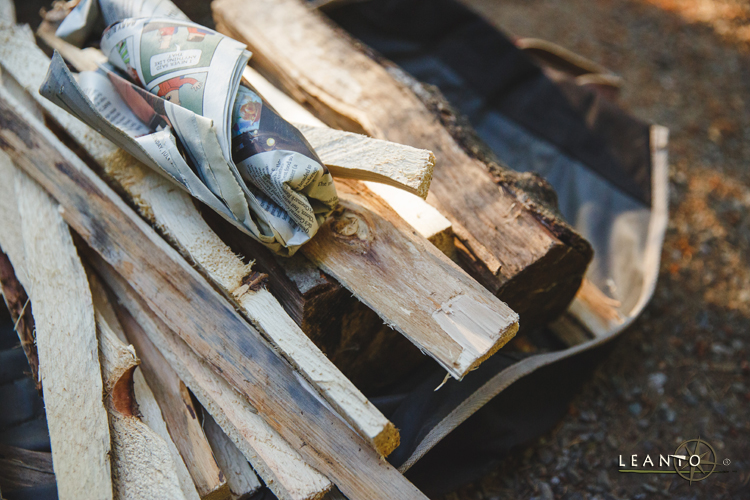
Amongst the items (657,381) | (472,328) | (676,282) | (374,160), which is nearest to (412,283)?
(472,328)

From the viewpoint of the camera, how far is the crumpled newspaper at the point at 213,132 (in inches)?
40.4

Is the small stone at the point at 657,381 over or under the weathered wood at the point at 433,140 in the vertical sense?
under

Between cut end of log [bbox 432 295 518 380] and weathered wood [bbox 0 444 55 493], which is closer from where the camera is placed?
cut end of log [bbox 432 295 518 380]

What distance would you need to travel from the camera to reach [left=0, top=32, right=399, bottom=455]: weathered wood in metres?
0.96

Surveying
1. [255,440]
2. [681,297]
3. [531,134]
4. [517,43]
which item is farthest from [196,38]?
[681,297]

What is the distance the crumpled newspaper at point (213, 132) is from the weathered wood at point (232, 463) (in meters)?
0.52

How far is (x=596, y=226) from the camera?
6.79 feet

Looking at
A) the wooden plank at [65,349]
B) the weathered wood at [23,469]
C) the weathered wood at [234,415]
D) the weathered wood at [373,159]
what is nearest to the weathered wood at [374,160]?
the weathered wood at [373,159]

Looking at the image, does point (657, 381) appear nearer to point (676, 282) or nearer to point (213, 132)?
point (676, 282)

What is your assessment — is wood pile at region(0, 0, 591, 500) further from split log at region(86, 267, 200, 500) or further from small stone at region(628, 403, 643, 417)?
small stone at region(628, 403, 643, 417)

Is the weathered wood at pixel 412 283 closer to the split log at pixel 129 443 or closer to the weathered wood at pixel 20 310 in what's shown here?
the split log at pixel 129 443

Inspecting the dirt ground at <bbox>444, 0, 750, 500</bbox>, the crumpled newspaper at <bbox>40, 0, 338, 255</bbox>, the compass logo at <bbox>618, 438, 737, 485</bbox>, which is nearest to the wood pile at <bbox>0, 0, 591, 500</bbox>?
the crumpled newspaper at <bbox>40, 0, 338, 255</bbox>

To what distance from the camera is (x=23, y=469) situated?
1.12 m

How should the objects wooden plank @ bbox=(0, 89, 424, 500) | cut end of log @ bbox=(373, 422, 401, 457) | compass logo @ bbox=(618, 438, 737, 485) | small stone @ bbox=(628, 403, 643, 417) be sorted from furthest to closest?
1. small stone @ bbox=(628, 403, 643, 417)
2. compass logo @ bbox=(618, 438, 737, 485)
3. wooden plank @ bbox=(0, 89, 424, 500)
4. cut end of log @ bbox=(373, 422, 401, 457)
